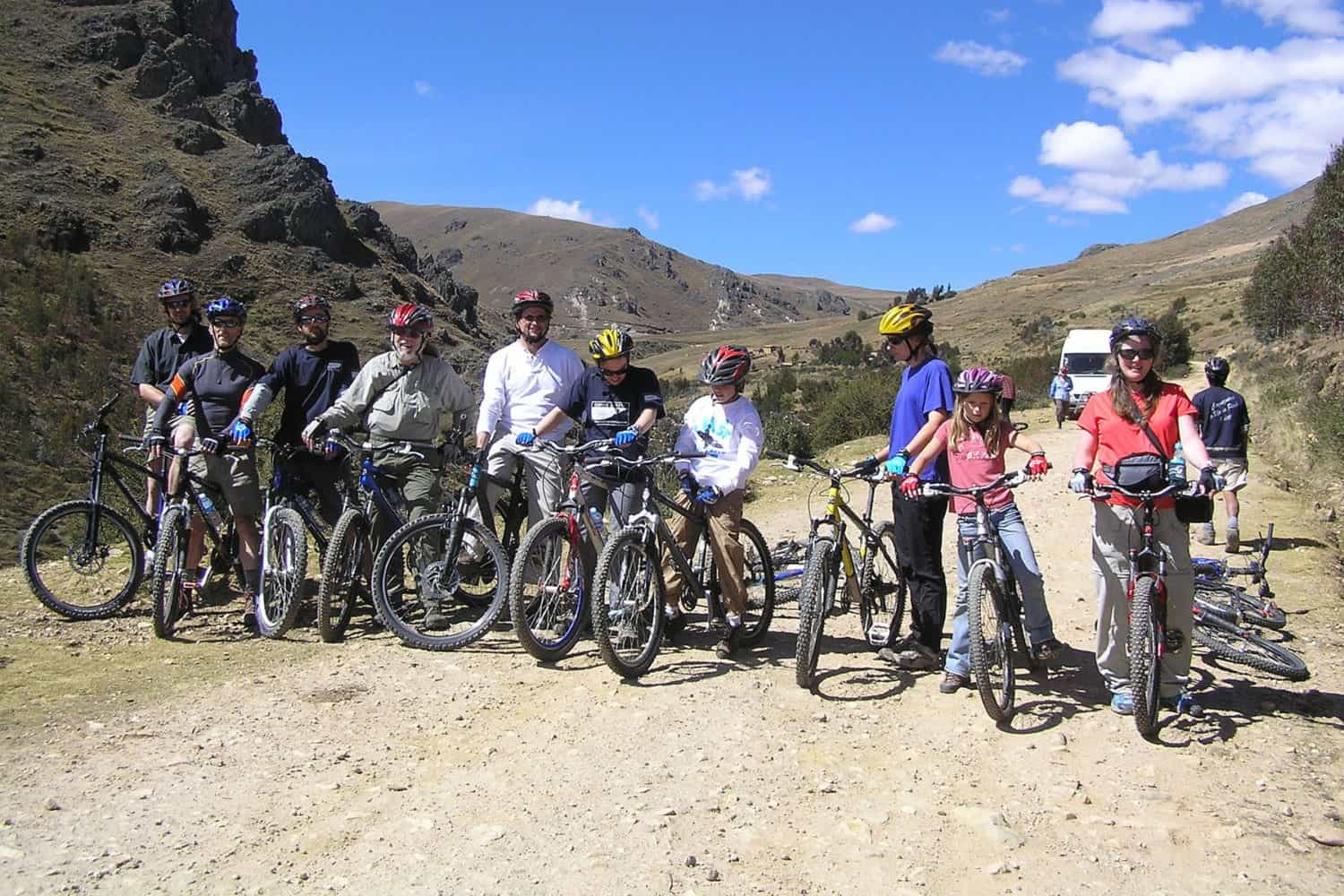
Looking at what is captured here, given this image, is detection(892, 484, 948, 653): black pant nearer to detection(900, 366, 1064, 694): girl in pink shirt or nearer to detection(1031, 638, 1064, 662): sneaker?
detection(900, 366, 1064, 694): girl in pink shirt

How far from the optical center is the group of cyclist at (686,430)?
5.16 metres

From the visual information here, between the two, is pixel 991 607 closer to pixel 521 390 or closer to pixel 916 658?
pixel 916 658

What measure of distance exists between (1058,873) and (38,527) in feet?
21.7

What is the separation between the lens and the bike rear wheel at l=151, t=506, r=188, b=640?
252 inches

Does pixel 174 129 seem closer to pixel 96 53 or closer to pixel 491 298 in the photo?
pixel 96 53

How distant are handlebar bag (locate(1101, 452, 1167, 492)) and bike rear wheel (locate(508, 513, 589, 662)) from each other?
3.11 meters

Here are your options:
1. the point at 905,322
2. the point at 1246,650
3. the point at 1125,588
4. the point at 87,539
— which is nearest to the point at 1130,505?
the point at 1125,588

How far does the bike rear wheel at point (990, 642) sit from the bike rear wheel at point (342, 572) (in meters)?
3.97

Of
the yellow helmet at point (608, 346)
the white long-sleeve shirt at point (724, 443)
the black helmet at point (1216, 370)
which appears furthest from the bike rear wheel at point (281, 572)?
the black helmet at point (1216, 370)

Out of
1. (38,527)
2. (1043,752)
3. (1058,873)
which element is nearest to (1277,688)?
(1043,752)

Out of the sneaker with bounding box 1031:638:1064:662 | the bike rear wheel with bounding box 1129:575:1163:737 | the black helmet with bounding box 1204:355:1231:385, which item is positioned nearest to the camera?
the bike rear wheel with bounding box 1129:575:1163:737

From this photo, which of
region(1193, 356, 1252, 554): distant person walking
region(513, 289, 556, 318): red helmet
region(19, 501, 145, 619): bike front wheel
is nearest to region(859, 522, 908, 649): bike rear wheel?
region(513, 289, 556, 318): red helmet

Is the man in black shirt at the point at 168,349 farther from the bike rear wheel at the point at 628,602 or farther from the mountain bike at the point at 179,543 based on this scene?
the bike rear wheel at the point at 628,602

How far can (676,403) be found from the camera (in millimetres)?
33062
